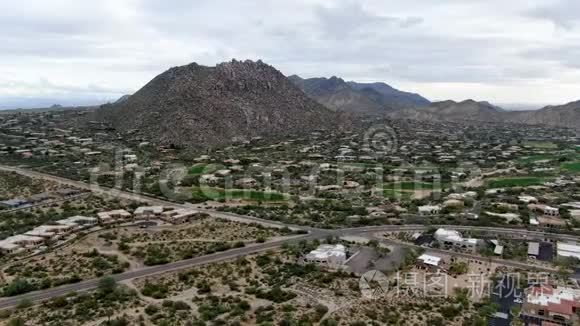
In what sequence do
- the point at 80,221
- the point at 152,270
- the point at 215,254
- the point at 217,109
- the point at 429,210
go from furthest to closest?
the point at 217,109 < the point at 429,210 < the point at 80,221 < the point at 215,254 < the point at 152,270

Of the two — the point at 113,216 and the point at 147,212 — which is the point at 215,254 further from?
the point at 113,216

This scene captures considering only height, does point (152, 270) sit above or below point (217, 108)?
below

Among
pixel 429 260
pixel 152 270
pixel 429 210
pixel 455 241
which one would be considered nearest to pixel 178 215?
pixel 152 270

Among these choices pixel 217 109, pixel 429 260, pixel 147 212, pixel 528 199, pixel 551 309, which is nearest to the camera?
pixel 551 309

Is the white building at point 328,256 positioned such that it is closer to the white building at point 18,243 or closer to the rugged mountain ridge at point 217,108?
the white building at point 18,243

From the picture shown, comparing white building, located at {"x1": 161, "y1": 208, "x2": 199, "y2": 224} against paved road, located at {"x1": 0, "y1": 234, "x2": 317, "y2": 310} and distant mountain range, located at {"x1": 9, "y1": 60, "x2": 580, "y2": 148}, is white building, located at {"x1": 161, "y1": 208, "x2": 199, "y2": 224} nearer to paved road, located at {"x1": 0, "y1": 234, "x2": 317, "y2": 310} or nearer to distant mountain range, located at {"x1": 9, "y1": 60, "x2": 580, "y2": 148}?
paved road, located at {"x1": 0, "y1": 234, "x2": 317, "y2": 310}

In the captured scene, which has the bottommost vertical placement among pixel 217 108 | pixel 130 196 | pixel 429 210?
pixel 429 210

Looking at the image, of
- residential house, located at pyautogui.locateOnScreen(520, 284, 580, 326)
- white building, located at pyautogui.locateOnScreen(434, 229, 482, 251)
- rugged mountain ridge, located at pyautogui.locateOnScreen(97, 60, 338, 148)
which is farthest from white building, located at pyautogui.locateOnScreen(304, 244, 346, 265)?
rugged mountain ridge, located at pyautogui.locateOnScreen(97, 60, 338, 148)
